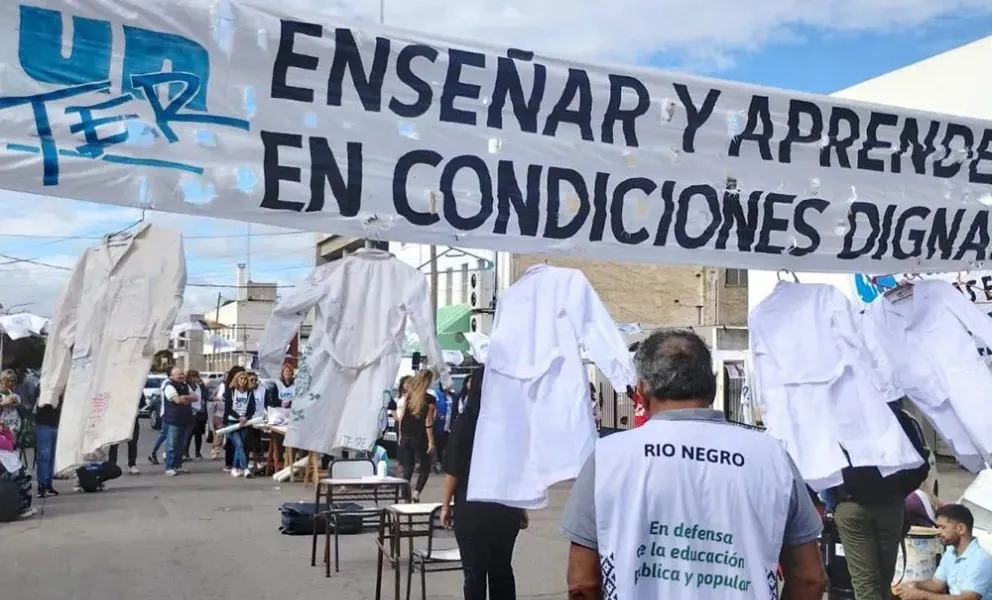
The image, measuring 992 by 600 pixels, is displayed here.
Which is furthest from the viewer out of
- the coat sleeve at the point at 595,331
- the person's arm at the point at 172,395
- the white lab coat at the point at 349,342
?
the person's arm at the point at 172,395

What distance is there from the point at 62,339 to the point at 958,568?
16.4ft

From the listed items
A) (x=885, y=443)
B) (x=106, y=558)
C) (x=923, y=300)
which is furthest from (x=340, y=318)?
(x=106, y=558)

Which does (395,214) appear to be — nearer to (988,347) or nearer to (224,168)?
(224,168)

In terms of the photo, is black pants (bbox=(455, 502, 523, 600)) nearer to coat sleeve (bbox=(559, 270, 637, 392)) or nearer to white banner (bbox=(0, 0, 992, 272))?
coat sleeve (bbox=(559, 270, 637, 392))

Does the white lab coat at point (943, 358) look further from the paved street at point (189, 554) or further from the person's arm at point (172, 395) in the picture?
the person's arm at point (172, 395)

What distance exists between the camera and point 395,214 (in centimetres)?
374

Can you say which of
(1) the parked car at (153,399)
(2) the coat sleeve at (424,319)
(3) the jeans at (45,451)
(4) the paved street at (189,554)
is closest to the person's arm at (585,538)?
(2) the coat sleeve at (424,319)

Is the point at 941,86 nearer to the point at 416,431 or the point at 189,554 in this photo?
the point at 416,431

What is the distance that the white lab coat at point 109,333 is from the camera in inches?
158

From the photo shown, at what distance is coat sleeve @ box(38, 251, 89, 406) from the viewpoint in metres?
4.16

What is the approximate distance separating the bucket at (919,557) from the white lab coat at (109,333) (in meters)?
4.70

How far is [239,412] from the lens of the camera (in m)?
16.8

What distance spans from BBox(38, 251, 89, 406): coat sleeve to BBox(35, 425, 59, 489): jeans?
947cm

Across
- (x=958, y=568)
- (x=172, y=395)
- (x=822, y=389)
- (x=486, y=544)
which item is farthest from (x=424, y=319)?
(x=172, y=395)
